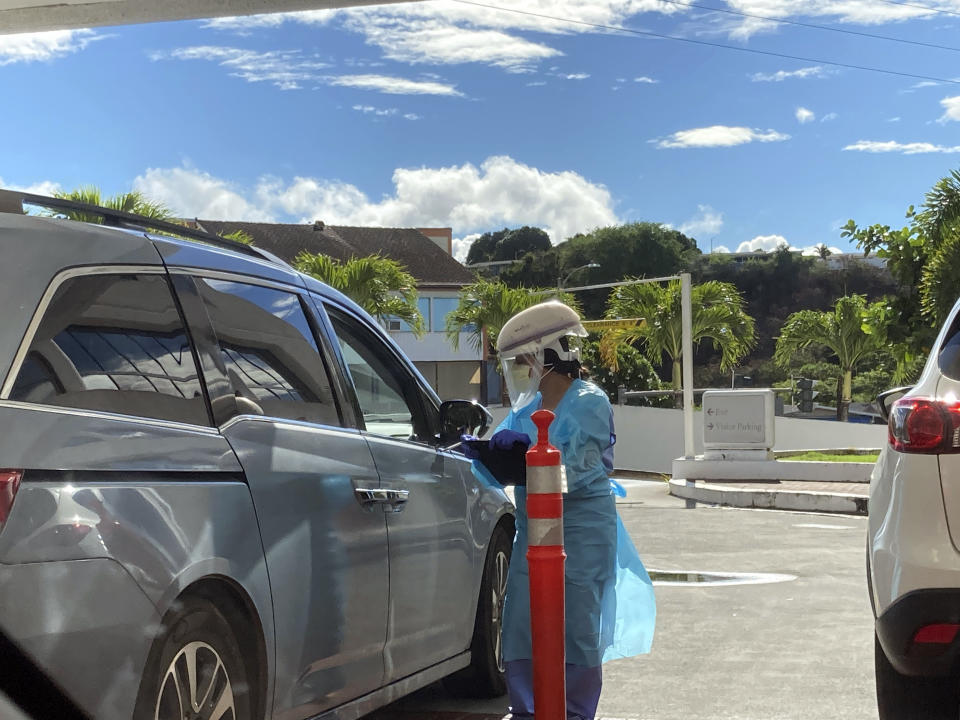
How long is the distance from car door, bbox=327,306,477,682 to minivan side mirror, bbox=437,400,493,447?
67mm

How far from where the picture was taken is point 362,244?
61062mm

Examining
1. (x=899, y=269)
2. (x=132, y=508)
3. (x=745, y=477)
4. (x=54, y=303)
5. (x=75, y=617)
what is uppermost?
(x=899, y=269)

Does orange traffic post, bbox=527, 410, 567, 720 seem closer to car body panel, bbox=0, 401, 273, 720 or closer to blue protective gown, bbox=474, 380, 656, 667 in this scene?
blue protective gown, bbox=474, 380, 656, 667

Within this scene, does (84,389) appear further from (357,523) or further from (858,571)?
(858,571)

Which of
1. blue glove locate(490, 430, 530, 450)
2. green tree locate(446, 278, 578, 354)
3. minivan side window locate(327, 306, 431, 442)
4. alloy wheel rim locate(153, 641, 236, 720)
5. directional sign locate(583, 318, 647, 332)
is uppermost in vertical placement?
green tree locate(446, 278, 578, 354)

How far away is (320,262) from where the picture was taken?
30.4 meters

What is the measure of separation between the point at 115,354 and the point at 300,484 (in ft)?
2.46

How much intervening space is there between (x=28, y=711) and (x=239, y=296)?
1608 millimetres

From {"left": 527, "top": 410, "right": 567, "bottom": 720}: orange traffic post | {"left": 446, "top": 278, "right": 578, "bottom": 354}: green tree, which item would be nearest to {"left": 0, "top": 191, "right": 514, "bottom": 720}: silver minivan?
{"left": 527, "top": 410, "right": 567, "bottom": 720}: orange traffic post

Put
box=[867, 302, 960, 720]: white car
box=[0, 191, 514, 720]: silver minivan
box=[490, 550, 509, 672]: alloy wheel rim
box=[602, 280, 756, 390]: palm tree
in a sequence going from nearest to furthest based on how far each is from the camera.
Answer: box=[0, 191, 514, 720]: silver minivan → box=[867, 302, 960, 720]: white car → box=[490, 550, 509, 672]: alloy wheel rim → box=[602, 280, 756, 390]: palm tree

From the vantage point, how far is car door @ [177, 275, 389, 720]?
3.36 meters

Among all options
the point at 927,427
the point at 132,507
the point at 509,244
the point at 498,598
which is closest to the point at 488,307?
the point at 498,598

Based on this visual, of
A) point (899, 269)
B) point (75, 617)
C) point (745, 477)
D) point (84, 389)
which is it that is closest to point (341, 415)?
point (84, 389)

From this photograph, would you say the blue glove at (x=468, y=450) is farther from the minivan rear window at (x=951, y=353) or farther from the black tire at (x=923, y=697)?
the minivan rear window at (x=951, y=353)
